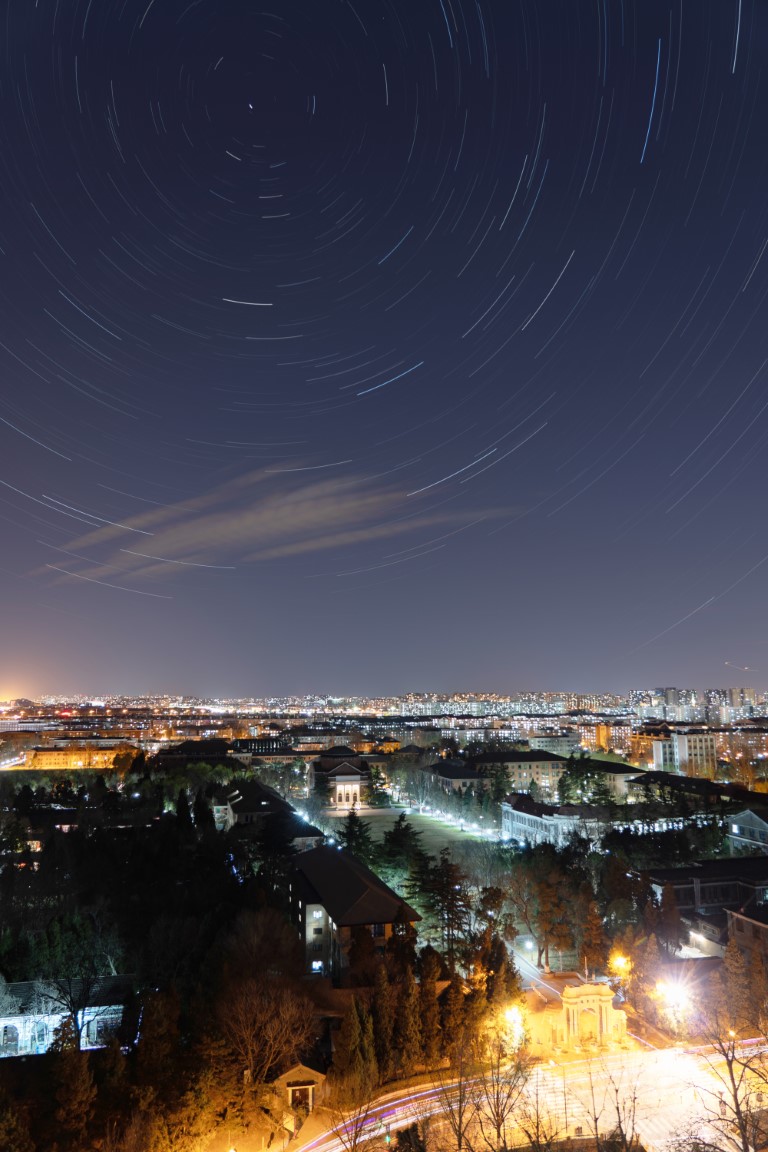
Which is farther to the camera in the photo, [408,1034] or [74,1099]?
[408,1034]

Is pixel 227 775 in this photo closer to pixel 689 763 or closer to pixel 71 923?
pixel 71 923

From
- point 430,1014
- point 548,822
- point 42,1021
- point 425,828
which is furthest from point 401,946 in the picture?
point 425,828

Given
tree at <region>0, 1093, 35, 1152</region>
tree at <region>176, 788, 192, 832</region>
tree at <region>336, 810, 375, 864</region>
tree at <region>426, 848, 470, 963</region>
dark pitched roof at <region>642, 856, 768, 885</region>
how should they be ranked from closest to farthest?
tree at <region>0, 1093, 35, 1152</region> < tree at <region>426, 848, 470, 963</region> < dark pitched roof at <region>642, 856, 768, 885</region> < tree at <region>336, 810, 375, 864</region> < tree at <region>176, 788, 192, 832</region>

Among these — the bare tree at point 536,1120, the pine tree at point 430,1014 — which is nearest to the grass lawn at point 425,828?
the pine tree at point 430,1014

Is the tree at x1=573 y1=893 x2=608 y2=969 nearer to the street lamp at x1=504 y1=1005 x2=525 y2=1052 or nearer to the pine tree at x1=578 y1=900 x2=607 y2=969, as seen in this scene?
the pine tree at x1=578 y1=900 x2=607 y2=969

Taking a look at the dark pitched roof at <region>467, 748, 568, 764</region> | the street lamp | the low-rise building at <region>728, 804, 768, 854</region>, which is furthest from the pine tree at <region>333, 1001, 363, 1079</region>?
the dark pitched roof at <region>467, 748, 568, 764</region>

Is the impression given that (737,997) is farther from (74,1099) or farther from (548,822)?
(548,822)
